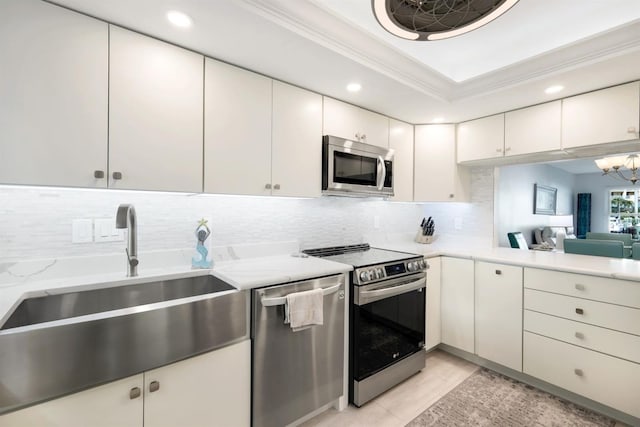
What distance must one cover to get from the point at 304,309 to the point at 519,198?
3.53 meters

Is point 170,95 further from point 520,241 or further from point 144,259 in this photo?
point 520,241

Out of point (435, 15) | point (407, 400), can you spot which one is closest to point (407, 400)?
point (407, 400)

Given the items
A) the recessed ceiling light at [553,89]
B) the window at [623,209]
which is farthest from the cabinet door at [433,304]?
the window at [623,209]

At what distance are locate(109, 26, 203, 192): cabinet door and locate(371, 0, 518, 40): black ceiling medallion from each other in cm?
106

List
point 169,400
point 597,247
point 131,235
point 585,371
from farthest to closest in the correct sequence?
→ point 597,247 → point 585,371 → point 131,235 → point 169,400

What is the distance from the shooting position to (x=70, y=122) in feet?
4.16

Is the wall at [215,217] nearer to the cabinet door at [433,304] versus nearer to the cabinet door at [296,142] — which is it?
the cabinet door at [296,142]

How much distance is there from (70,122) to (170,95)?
46 cm

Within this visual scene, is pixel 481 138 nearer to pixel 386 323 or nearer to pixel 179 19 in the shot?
pixel 386 323

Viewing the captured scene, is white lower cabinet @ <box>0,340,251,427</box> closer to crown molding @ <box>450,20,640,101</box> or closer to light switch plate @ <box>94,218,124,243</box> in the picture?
light switch plate @ <box>94,218,124,243</box>

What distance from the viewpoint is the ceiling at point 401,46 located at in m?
1.36

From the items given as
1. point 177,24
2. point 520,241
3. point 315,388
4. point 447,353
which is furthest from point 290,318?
point 520,241

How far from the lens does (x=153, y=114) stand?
1.46 m

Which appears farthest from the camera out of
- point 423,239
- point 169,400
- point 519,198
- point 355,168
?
point 519,198
